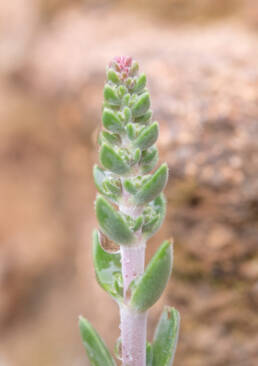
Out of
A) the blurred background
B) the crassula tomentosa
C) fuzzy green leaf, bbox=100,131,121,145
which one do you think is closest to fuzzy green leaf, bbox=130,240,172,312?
the crassula tomentosa

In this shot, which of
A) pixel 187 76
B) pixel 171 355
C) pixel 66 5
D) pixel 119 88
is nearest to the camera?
pixel 119 88

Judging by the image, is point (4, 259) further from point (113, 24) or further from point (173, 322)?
point (173, 322)

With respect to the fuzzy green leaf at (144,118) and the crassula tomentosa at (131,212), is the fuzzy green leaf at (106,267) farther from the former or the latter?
the fuzzy green leaf at (144,118)

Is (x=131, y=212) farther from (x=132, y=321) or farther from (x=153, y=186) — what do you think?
(x=132, y=321)

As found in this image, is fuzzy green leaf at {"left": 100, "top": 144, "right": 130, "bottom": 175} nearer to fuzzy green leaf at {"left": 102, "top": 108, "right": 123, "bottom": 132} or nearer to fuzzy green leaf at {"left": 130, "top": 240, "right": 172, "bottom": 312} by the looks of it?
fuzzy green leaf at {"left": 102, "top": 108, "right": 123, "bottom": 132}

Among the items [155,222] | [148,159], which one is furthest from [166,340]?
[148,159]

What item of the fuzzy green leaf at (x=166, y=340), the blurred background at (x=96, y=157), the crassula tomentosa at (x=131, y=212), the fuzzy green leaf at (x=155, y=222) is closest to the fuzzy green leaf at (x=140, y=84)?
the crassula tomentosa at (x=131, y=212)

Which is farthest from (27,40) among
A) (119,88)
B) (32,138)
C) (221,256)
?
(119,88)
